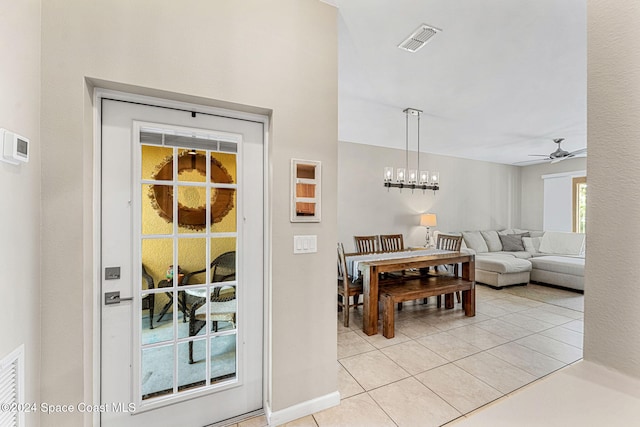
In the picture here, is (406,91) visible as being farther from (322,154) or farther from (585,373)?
(585,373)

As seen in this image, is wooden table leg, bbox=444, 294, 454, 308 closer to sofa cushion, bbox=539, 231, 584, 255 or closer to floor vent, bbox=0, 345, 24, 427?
sofa cushion, bbox=539, 231, 584, 255

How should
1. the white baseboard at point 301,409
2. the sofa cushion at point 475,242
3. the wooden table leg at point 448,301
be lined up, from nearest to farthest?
the white baseboard at point 301,409 < the wooden table leg at point 448,301 < the sofa cushion at point 475,242

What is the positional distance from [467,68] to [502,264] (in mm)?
3748

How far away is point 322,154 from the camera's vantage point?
1.87 m

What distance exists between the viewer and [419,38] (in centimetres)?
218

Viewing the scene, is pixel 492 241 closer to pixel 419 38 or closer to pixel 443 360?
pixel 443 360

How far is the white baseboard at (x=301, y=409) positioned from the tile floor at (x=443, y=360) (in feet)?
0.11

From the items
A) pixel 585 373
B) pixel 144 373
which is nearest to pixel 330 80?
pixel 585 373

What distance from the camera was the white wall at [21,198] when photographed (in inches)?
39.9

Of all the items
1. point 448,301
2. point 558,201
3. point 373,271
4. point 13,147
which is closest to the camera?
point 13,147

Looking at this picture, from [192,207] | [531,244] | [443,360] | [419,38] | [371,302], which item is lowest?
Answer: [443,360]

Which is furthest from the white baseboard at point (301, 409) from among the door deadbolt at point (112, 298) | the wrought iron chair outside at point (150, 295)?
the door deadbolt at point (112, 298)

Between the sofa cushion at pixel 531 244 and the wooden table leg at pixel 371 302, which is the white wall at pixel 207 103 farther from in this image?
the sofa cushion at pixel 531 244

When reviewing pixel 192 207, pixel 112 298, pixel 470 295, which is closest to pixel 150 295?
pixel 112 298
